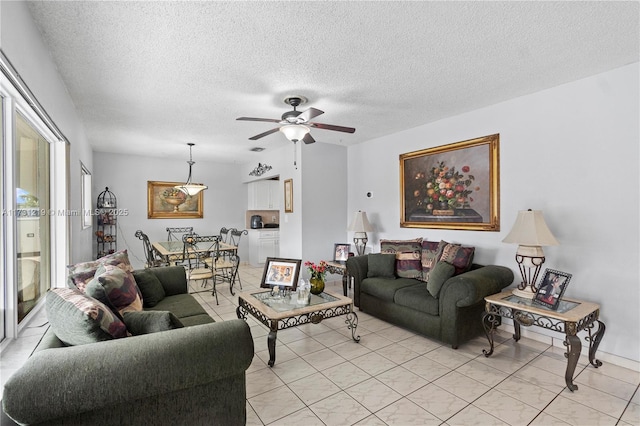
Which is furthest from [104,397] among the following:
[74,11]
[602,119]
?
[602,119]

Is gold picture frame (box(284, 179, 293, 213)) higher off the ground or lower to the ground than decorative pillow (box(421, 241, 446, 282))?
higher

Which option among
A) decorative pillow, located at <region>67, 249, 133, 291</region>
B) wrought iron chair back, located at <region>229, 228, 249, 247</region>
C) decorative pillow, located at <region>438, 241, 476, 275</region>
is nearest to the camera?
decorative pillow, located at <region>67, 249, 133, 291</region>

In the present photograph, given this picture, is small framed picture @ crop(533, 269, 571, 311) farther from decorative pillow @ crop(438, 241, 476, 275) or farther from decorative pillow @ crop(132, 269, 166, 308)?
decorative pillow @ crop(132, 269, 166, 308)

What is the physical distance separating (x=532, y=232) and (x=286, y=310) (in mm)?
2210

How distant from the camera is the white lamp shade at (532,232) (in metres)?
2.68

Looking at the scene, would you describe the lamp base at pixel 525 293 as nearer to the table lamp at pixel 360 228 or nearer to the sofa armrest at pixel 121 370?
the table lamp at pixel 360 228

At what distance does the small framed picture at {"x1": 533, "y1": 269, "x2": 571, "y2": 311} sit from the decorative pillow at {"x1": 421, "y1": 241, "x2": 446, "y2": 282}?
3.60ft

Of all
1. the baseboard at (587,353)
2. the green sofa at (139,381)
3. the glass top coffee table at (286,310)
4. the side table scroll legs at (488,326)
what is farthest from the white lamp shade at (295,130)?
the baseboard at (587,353)

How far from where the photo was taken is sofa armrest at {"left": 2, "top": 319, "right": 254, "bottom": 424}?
1.14 m

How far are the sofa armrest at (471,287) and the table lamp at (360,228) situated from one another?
6.37 ft

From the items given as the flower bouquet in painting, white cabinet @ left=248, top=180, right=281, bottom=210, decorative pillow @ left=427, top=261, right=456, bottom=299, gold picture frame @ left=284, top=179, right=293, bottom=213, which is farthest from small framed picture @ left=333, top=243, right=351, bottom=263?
white cabinet @ left=248, top=180, right=281, bottom=210

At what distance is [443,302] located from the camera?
2959mm

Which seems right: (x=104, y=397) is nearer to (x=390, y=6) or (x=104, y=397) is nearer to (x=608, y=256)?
(x=390, y=6)

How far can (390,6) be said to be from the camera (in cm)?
187
